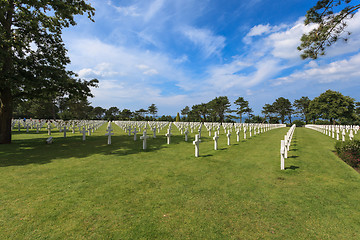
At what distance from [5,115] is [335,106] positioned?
56.2m

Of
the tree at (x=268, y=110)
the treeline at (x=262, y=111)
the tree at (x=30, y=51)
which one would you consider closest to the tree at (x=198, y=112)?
the treeline at (x=262, y=111)

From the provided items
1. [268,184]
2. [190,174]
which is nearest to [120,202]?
[190,174]

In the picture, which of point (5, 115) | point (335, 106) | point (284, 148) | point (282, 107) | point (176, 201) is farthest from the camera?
point (282, 107)

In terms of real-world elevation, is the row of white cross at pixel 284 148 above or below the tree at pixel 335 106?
below

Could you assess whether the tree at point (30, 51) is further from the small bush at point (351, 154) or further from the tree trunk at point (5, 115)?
the small bush at point (351, 154)

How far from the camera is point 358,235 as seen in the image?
2.65 m

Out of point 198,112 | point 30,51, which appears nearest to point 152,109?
point 198,112

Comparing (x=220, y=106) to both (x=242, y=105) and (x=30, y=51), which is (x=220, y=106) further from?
(x=30, y=51)

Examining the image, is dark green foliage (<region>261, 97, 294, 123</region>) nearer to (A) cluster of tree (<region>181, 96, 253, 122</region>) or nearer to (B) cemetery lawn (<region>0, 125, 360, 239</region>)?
(A) cluster of tree (<region>181, 96, 253, 122</region>)

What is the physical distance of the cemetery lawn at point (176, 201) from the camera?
2703 mm

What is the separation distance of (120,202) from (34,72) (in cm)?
1201

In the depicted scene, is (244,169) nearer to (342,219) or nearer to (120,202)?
(342,219)

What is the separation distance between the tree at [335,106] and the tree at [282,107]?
1214 inches

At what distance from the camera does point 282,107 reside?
7231cm
